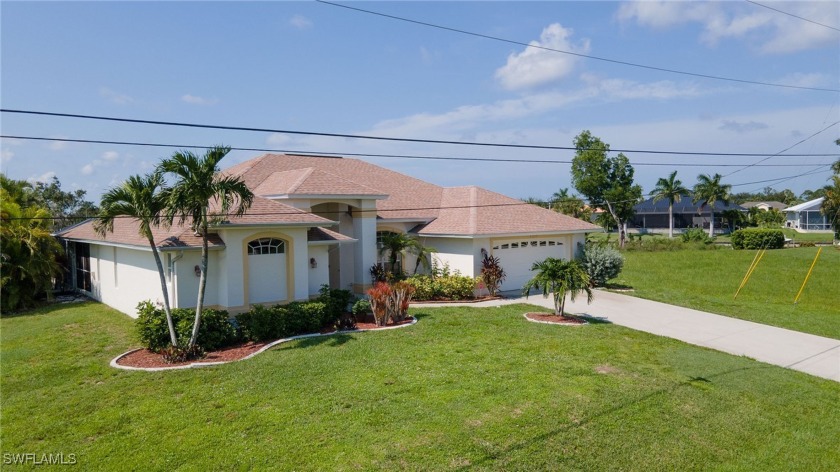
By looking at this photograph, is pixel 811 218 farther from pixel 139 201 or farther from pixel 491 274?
pixel 139 201

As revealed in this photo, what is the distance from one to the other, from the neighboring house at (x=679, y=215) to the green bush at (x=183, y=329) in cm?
6656

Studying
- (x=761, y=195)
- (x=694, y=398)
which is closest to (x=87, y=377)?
(x=694, y=398)

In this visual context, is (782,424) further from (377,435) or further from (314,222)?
(314,222)

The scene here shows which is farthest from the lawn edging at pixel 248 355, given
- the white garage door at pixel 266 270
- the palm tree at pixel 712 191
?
the palm tree at pixel 712 191

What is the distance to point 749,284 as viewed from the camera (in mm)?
25906

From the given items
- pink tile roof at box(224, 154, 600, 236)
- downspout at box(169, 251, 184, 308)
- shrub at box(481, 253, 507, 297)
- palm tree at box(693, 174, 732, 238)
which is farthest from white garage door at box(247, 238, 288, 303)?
palm tree at box(693, 174, 732, 238)

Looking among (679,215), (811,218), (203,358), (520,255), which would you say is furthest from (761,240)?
(203,358)

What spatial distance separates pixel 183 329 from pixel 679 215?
250ft

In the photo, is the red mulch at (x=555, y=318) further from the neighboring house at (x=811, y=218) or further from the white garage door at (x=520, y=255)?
the neighboring house at (x=811, y=218)

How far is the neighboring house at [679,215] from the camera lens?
70.6 m

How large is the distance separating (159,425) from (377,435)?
3740mm

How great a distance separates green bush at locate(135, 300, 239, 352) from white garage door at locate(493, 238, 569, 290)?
12013mm

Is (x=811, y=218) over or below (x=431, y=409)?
over

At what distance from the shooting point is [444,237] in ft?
73.7
